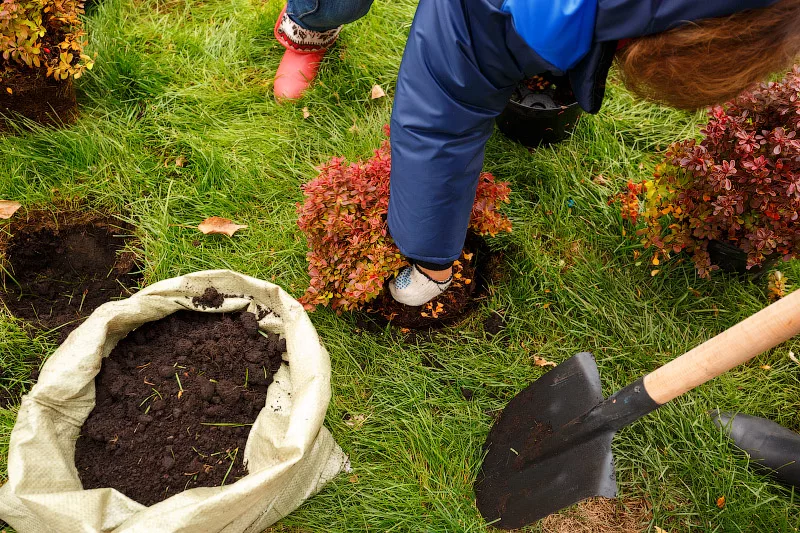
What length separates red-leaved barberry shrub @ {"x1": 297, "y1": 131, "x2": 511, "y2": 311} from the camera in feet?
6.73

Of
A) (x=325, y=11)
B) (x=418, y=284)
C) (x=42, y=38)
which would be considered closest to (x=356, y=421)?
(x=418, y=284)

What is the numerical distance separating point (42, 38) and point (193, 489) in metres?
1.95

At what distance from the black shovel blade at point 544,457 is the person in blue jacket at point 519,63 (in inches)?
21.3

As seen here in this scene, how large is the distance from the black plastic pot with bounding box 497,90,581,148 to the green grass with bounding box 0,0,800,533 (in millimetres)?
62

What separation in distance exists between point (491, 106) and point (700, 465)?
141 cm

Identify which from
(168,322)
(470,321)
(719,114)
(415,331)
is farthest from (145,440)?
(719,114)

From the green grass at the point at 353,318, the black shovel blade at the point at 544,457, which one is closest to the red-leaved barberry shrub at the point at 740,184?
the green grass at the point at 353,318

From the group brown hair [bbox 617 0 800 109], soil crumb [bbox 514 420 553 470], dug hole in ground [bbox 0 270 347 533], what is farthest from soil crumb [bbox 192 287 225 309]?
Answer: brown hair [bbox 617 0 800 109]

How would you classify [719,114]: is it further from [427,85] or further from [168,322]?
[168,322]

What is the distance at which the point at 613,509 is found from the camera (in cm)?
201

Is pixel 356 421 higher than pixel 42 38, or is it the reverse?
pixel 42 38

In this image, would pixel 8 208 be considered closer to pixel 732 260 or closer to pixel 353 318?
pixel 353 318

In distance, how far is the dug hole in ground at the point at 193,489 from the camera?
156 centimetres

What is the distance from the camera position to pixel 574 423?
1.75 m
